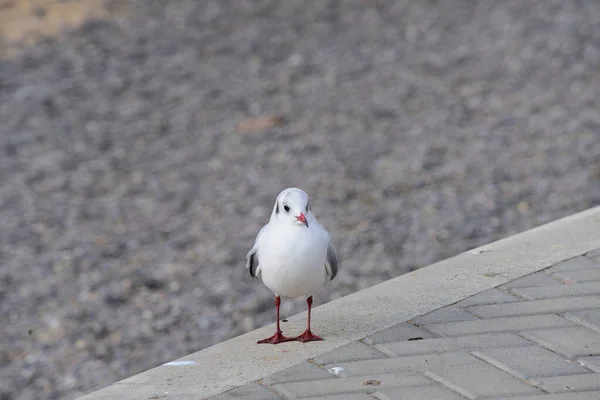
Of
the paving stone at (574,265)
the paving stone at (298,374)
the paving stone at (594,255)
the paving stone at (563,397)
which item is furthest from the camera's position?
the paving stone at (594,255)

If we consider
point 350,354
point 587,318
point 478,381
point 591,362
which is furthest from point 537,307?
point 350,354

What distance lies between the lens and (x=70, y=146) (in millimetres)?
7762

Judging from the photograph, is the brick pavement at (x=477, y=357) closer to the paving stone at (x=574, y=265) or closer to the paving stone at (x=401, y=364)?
the paving stone at (x=401, y=364)

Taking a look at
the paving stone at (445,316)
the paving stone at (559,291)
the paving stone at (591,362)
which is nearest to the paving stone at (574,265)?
the paving stone at (559,291)

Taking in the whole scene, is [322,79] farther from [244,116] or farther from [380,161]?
[380,161]

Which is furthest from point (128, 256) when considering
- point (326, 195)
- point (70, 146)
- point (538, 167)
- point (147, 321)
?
point (538, 167)

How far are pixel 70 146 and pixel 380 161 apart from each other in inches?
98.0

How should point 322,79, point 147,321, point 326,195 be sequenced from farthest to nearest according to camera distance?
1. point 322,79
2. point 326,195
3. point 147,321

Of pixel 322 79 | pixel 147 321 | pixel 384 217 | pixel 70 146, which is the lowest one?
pixel 147 321

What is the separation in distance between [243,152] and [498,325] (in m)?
4.29

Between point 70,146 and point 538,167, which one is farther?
point 70,146

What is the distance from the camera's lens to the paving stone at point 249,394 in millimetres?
2961

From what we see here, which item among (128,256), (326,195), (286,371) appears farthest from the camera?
(326,195)

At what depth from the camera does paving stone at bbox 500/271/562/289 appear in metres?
3.81
